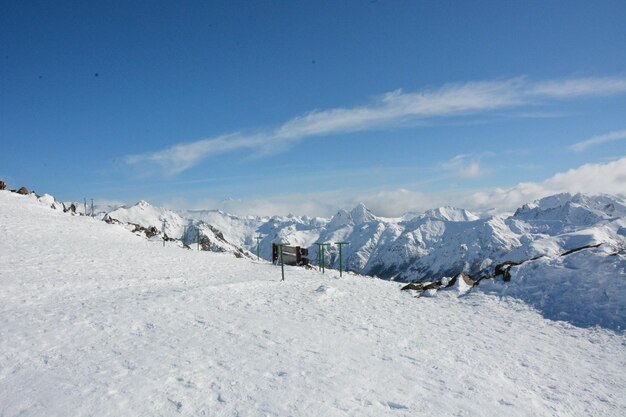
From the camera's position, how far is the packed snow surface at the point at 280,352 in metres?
8.89

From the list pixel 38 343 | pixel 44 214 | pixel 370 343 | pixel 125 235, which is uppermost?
pixel 44 214

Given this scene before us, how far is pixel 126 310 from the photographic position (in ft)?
52.6

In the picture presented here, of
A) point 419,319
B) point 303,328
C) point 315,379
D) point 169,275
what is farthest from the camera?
point 169,275

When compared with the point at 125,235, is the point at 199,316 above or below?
below

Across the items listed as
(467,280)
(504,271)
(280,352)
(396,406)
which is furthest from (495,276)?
(396,406)

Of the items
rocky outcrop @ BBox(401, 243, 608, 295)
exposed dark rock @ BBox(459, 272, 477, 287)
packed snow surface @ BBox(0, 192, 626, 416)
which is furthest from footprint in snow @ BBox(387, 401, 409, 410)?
exposed dark rock @ BBox(459, 272, 477, 287)

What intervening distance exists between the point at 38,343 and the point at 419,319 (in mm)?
14272

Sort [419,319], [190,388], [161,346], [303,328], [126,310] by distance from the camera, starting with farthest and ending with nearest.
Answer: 1. [419,319]
2. [126,310]
3. [303,328]
4. [161,346]
5. [190,388]

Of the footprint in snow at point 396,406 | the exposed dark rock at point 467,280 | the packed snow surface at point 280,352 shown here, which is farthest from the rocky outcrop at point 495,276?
the footprint in snow at point 396,406

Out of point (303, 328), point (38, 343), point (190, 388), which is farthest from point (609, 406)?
point (38, 343)

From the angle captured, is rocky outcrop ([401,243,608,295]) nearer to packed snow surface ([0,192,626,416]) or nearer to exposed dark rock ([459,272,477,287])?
exposed dark rock ([459,272,477,287])

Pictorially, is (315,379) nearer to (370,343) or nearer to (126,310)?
(370,343)

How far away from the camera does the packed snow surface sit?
8.89 meters

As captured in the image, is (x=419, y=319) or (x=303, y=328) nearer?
(x=303, y=328)
